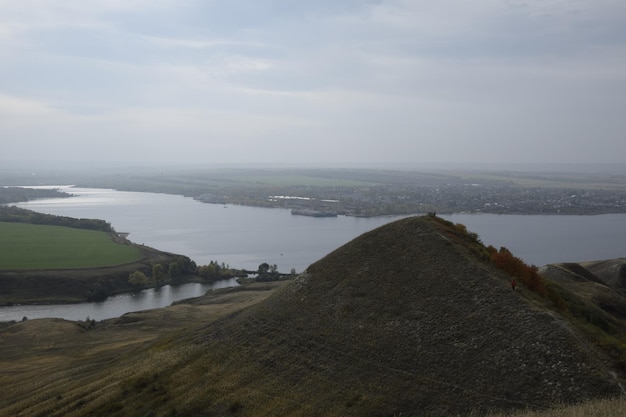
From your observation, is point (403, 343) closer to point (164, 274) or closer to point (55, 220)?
point (164, 274)

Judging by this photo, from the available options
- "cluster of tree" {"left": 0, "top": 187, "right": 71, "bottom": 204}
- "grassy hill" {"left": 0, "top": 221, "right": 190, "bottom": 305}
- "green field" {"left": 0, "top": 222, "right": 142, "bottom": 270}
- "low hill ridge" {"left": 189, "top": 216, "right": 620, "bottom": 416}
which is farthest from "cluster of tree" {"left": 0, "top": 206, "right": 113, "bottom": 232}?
"low hill ridge" {"left": 189, "top": 216, "right": 620, "bottom": 416}

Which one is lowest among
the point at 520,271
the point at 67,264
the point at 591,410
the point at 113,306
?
the point at 113,306

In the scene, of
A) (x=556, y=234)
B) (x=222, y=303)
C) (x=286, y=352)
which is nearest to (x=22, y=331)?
(x=222, y=303)

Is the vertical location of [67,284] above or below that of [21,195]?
below

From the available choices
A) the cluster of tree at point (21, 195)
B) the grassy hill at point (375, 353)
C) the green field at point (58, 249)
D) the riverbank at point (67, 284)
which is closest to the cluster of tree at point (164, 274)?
the riverbank at point (67, 284)

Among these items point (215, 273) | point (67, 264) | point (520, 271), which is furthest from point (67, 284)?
point (520, 271)

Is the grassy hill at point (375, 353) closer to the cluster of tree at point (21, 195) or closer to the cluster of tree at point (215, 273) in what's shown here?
the cluster of tree at point (215, 273)

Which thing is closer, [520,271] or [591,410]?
[591,410]
